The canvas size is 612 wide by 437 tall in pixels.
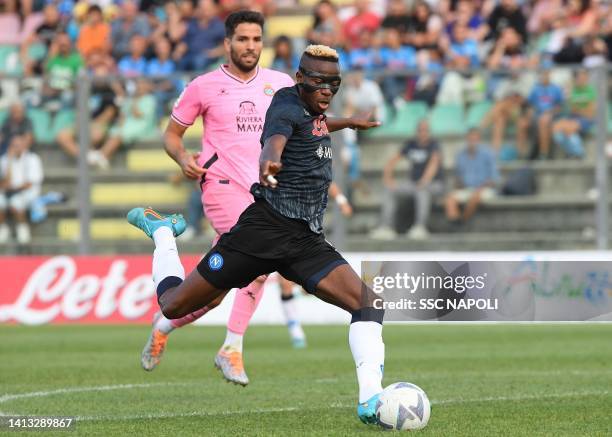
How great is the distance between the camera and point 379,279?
31.1 ft

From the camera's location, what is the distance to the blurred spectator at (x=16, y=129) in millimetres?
20453

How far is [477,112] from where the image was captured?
19719 mm


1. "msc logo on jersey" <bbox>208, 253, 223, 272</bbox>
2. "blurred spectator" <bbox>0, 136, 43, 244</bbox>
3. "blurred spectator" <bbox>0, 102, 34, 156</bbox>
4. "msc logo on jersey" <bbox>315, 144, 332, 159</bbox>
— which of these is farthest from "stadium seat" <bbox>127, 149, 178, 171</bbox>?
"msc logo on jersey" <bbox>315, 144, 332, 159</bbox>

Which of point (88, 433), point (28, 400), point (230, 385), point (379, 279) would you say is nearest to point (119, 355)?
point (230, 385)

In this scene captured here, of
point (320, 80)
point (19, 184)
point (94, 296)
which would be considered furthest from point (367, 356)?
point (19, 184)

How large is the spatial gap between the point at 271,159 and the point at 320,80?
730 mm

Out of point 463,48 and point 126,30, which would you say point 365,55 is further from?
point 126,30

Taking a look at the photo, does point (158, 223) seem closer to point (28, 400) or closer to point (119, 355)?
point (28, 400)

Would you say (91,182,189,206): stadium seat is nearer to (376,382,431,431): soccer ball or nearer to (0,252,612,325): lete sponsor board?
(0,252,612,325): lete sponsor board

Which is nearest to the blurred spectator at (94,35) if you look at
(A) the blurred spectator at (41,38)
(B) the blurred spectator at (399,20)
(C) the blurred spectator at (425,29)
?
(A) the blurred spectator at (41,38)

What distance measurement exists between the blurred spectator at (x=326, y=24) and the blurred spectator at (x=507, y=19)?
2514mm

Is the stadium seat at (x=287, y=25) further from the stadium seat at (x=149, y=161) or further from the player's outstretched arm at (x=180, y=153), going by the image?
the player's outstretched arm at (x=180, y=153)

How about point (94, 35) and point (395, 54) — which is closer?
point (395, 54)

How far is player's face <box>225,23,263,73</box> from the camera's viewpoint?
1038 cm
